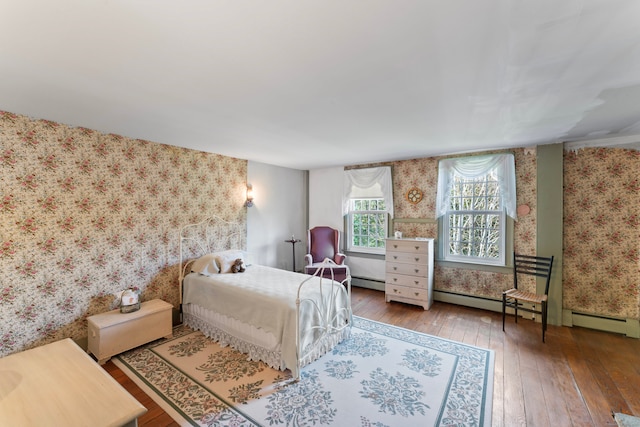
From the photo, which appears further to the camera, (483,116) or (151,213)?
(151,213)

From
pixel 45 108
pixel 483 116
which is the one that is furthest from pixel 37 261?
pixel 483 116

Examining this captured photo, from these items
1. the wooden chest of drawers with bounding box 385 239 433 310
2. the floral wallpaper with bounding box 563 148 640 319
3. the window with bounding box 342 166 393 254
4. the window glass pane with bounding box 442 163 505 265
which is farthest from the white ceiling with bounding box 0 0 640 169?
the window with bounding box 342 166 393 254

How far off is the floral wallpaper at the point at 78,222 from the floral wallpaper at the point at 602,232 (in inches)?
210

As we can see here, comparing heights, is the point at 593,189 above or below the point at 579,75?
below

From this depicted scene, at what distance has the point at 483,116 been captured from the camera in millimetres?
2529

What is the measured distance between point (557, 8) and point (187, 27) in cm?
175

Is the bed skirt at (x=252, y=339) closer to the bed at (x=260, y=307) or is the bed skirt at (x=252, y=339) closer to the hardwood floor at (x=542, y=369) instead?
the bed at (x=260, y=307)

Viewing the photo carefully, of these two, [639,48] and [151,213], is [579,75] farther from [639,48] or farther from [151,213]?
[151,213]

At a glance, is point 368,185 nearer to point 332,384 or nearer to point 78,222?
point 332,384

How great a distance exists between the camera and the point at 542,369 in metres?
2.56

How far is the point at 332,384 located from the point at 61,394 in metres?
1.87

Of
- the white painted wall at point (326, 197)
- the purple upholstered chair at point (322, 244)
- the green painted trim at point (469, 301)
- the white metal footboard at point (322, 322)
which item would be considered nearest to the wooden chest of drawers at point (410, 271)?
the green painted trim at point (469, 301)

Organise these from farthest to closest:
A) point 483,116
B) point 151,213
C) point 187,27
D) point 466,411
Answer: point 151,213 < point 483,116 < point 466,411 < point 187,27

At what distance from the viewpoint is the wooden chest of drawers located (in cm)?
413
